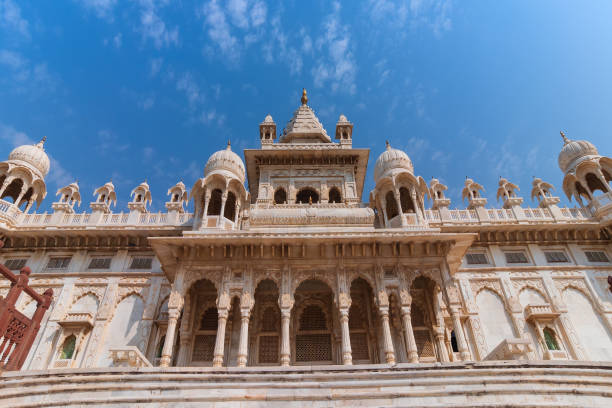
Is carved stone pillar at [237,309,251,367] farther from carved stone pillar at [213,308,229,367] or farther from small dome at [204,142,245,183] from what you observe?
small dome at [204,142,245,183]

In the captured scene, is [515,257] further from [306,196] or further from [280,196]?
[280,196]

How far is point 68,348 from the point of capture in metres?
16.2

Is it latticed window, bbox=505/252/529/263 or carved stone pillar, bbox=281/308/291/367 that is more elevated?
latticed window, bbox=505/252/529/263

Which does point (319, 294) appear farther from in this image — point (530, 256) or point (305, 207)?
point (530, 256)

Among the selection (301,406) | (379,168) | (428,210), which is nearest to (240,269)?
(301,406)

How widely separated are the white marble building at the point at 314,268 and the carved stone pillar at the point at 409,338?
0.24ft

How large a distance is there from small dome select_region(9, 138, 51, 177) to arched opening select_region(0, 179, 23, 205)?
3.49 feet

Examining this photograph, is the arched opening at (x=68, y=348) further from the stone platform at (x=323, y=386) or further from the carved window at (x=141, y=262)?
the stone platform at (x=323, y=386)

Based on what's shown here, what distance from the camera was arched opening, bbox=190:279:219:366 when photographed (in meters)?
14.9

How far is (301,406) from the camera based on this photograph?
8.70 metres

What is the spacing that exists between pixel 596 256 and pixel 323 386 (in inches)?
650

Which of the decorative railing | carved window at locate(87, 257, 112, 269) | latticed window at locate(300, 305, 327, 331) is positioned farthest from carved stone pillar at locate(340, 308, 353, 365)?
carved window at locate(87, 257, 112, 269)

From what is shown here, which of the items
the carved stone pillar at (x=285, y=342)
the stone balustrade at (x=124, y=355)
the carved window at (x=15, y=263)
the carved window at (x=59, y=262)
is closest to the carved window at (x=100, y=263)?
the carved window at (x=59, y=262)

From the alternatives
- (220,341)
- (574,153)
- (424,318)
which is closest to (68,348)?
(220,341)
